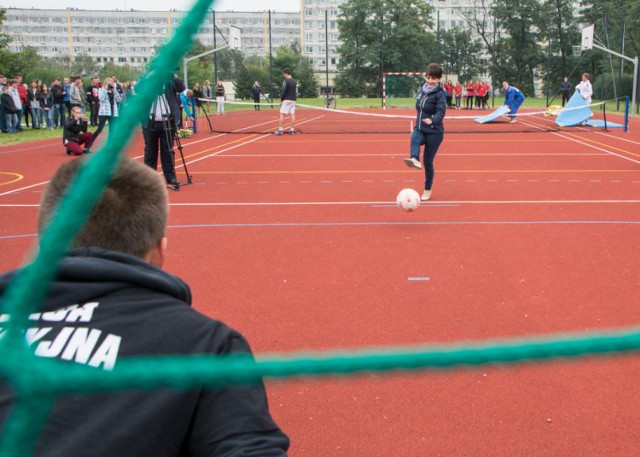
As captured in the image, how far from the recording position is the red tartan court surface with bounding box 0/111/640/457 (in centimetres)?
307

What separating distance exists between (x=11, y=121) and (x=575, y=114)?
18.7 metres

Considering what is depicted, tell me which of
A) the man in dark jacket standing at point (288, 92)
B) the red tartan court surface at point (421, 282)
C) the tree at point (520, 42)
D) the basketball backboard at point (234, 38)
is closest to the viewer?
the red tartan court surface at point (421, 282)

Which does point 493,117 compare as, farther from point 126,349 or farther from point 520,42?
point 520,42

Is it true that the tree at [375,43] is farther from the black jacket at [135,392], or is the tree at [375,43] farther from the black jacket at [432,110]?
the black jacket at [135,392]

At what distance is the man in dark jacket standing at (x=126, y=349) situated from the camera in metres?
1.20

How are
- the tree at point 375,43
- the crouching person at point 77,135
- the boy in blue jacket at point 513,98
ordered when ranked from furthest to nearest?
the tree at point 375,43, the boy in blue jacket at point 513,98, the crouching person at point 77,135

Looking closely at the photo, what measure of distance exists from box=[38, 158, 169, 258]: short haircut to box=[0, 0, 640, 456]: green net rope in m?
0.68

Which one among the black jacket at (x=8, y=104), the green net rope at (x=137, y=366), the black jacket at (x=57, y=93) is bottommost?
the green net rope at (x=137, y=366)

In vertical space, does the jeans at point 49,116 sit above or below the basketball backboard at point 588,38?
below

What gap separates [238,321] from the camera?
4.38m

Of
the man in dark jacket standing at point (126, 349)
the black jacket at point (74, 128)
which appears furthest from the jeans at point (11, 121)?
the man in dark jacket standing at point (126, 349)

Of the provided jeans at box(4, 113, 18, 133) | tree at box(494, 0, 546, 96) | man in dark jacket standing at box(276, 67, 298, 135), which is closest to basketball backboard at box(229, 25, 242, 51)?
jeans at box(4, 113, 18, 133)

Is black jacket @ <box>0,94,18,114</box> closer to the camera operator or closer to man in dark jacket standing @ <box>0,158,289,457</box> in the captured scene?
the camera operator

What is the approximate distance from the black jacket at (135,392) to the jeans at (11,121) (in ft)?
72.6
